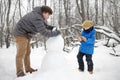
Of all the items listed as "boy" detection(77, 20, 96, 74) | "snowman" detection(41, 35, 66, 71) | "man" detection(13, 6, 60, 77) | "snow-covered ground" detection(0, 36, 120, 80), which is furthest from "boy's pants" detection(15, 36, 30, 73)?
"boy" detection(77, 20, 96, 74)

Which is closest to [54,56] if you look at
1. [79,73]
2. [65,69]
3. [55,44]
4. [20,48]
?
[55,44]

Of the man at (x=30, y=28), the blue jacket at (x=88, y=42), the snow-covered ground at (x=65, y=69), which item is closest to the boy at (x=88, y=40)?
the blue jacket at (x=88, y=42)

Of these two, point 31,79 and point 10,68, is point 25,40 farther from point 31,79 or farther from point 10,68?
point 10,68

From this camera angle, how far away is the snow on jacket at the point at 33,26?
531 cm

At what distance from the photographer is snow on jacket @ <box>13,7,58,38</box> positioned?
5309 millimetres

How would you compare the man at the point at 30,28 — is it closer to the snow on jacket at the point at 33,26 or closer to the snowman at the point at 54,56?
the snow on jacket at the point at 33,26

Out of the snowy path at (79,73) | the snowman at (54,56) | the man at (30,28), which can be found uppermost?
the man at (30,28)

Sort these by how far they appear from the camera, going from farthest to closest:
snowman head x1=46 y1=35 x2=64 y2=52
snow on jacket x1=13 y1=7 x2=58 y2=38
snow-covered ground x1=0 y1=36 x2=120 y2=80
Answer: snowman head x1=46 y1=35 x2=64 y2=52
snow on jacket x1=13 y1=7 x2=58 y2=38
snow-covered ground x1=0 y1=36 x2=120 y2=80

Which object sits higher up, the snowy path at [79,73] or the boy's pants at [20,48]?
the boy's pants at [20,48]

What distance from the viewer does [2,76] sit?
643 cm

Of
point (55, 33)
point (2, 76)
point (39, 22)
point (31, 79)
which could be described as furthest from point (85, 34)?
point (2, 76)

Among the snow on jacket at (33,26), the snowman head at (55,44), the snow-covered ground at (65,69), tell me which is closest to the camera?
the snow-covered ground at (65,69)

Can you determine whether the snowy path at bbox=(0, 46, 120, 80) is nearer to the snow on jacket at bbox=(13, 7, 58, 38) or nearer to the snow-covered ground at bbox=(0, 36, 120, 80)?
the snow-covered ground at bbox=(0, 36, 120, 80)

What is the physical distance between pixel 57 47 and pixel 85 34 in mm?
731
